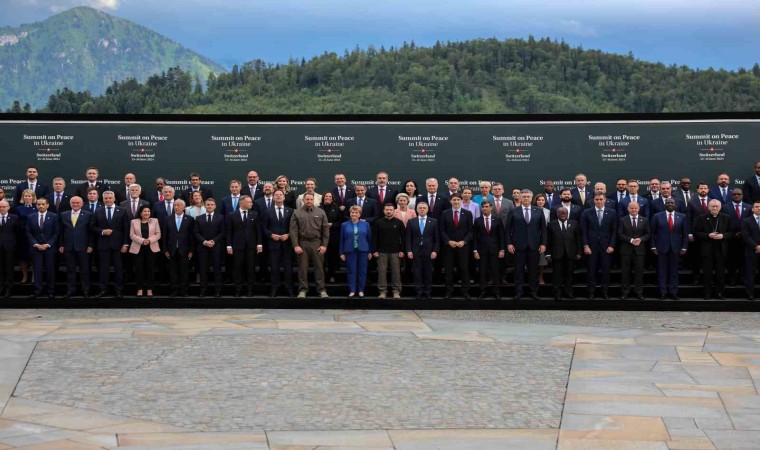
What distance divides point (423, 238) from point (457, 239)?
58cm

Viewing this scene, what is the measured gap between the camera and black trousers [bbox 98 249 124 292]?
1636 cm

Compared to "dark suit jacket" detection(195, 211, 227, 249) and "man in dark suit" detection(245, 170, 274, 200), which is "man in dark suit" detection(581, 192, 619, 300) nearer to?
"man in dark suit" detection(245, 170, 274, 200)

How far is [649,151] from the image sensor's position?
60.8ft

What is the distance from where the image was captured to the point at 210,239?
16484 mm

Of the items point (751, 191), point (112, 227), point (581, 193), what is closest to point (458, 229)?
point (581, 193)

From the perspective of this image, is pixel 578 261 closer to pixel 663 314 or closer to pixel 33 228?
pixel 663 314

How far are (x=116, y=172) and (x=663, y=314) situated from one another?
33.8 feet

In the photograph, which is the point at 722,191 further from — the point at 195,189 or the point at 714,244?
the point at 195,189

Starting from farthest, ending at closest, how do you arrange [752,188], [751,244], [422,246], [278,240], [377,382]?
[752,188] → [278,240] → [422,246] → [751,244] → [377,382]

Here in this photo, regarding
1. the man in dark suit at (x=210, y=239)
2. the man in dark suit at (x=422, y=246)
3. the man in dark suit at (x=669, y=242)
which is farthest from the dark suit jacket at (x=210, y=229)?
the man in dark suit at (x=669, y=242)

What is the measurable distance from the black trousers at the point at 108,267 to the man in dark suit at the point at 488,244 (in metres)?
5.97

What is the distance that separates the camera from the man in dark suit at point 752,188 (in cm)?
1759


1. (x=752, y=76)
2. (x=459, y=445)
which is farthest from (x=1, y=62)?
(x=459, y=445)

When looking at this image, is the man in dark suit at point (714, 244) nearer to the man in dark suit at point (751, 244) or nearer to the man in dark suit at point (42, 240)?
the man in dark suit at point (751, 244)
